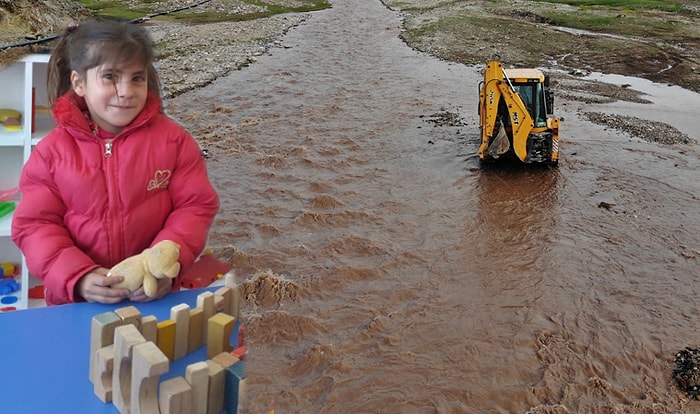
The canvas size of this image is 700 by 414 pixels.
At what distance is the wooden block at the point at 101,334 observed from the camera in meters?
1.50

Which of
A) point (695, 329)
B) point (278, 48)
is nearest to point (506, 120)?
point (695, 329)

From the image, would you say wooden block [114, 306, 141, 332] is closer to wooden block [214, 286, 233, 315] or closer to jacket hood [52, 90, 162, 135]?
wooden block [214, 286, 233, 315]

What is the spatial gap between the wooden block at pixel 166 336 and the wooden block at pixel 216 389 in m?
0.19

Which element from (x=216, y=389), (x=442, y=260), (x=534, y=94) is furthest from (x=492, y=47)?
(x=216, y=389)

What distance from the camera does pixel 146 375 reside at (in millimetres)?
1334

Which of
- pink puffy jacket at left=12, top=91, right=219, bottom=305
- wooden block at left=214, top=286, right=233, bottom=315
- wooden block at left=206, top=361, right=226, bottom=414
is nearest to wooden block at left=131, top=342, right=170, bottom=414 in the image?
wooden block at left=206, top=361, right=226, bottom=414

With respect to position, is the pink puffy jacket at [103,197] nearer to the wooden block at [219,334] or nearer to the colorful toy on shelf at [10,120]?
the wooden block at [219,334]

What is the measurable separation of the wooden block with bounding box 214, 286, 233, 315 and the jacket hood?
24.6 inches

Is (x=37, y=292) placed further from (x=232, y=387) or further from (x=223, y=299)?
(x=232, y=387)

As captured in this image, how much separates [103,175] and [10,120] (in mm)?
A: 1205

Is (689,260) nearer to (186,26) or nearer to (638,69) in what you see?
(638,69)

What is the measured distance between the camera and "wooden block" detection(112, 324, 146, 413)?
4.60ft

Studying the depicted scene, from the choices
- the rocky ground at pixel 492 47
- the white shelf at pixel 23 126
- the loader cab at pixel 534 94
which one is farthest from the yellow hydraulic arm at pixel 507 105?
the white shelf at pixel 23 126

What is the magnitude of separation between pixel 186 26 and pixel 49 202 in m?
19.5
